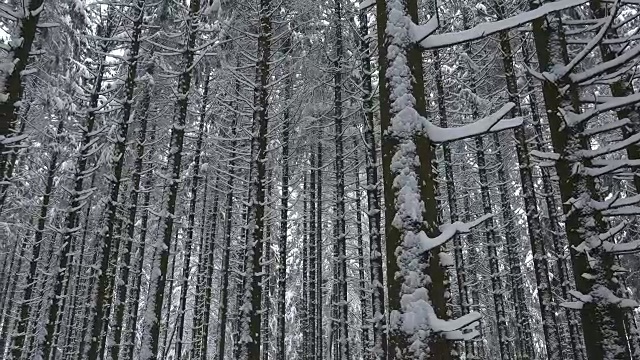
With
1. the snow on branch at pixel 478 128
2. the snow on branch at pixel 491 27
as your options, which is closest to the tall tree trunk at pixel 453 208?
the snow on branch at pixel 491 27

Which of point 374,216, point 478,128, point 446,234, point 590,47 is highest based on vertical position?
point 374,216

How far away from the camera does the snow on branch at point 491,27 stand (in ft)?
11.5

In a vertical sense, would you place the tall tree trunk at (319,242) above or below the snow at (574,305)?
above

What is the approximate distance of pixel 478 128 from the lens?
3488 millimetres

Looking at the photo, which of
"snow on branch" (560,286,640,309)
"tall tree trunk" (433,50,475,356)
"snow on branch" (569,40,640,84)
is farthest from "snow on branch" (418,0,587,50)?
"tall tree trunk" (433,50,475,356)

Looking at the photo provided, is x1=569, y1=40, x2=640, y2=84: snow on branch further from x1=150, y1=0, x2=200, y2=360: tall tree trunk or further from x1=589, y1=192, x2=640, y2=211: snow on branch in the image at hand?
x1=150, y1=0, x2=200, y2=360: tall tree trunk

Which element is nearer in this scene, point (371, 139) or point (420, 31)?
point (420, 31)

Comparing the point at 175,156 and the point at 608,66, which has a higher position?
the point at 175,156

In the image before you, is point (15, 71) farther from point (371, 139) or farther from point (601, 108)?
point (601, 108)

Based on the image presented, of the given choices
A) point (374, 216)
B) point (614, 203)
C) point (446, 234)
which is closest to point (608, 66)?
point (614, 203)

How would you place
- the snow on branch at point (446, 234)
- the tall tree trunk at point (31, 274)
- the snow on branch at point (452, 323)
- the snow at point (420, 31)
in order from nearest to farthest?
the snow on branch at point (452, 323), the snow on branch at point (446, 234), the snow at point (420, 31), the tall tree trunk at point (31, 274)

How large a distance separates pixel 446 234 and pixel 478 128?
2.86ft

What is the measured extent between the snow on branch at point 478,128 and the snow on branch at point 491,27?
2.15 feet

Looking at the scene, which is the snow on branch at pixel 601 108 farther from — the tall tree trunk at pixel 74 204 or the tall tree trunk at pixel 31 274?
the tall tree trunk at pixel 31 274
